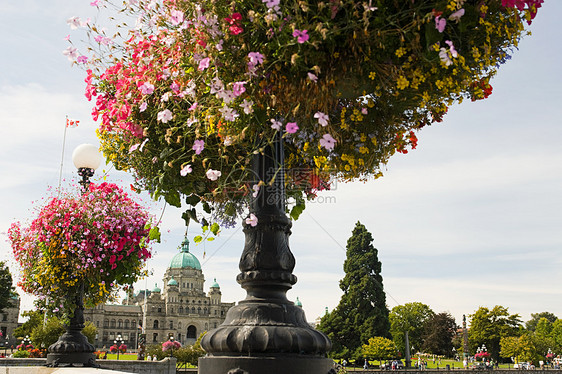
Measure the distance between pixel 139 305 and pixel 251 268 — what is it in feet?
378

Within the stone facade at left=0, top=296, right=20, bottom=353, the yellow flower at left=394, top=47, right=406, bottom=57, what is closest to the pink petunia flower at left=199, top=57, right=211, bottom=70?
the yellow flower at left=394, top=47, right=406, bottom=57

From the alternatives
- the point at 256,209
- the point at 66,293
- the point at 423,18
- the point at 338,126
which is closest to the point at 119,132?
the point at 256,209

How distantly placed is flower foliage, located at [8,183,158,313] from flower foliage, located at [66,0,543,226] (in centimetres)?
371

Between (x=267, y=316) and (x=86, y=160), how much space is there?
703 centimetres

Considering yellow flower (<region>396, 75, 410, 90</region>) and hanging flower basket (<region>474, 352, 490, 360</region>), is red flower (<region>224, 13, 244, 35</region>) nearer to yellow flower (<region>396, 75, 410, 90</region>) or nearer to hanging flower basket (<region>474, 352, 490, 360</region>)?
yellow flower (<region>396, 75, 410, 90</region>)

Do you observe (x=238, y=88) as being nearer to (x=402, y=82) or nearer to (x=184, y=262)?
(x=402, y=82)

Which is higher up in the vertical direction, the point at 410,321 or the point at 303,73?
the point at 303,73

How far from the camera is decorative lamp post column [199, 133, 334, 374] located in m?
2.35

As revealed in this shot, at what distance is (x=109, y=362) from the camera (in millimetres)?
19766

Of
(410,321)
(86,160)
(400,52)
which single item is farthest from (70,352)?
(410,321)

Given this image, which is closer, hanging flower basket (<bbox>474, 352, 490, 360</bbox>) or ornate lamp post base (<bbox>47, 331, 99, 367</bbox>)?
ornate lamp post base (<bbox>47, 331, 99, 367</bbox>)

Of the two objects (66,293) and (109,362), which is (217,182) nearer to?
(66,293)

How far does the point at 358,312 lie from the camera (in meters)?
45.7

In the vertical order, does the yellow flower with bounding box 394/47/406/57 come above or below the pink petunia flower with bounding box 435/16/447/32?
below
